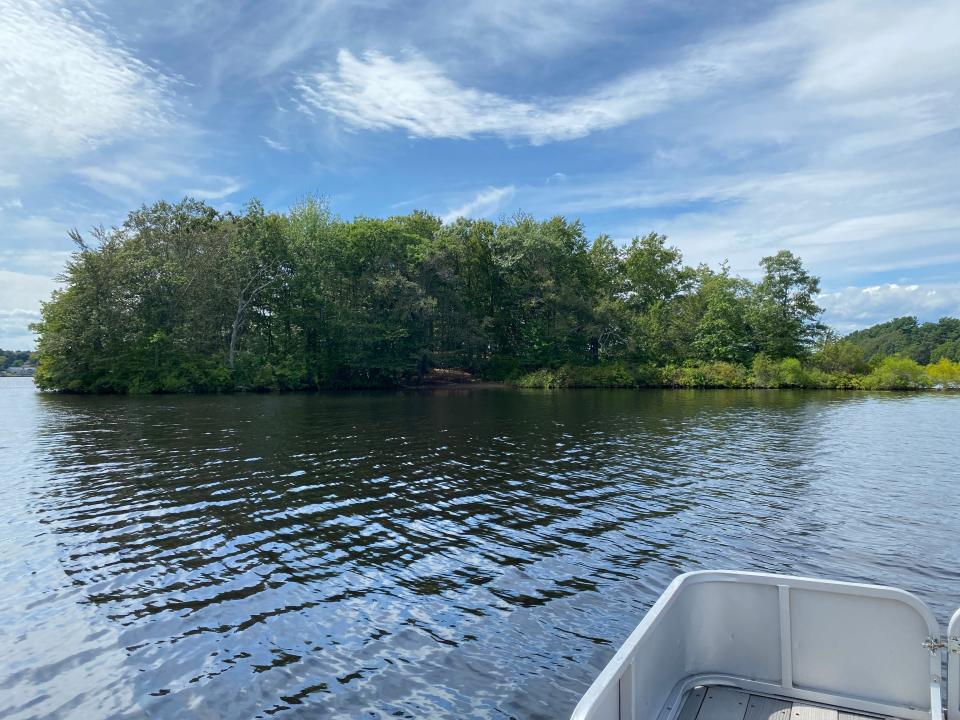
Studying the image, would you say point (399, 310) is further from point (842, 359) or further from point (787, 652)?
point (787, 652)

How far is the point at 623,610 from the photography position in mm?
7941

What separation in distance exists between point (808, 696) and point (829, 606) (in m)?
0.75

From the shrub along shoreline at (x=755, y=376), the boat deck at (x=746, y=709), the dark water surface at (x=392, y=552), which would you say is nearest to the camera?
the boat deck at (x=746, y=709)

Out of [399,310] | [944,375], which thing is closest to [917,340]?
[944,375]

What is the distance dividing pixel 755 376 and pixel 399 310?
37.1 metres

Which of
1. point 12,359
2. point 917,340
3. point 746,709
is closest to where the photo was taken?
point 746,709

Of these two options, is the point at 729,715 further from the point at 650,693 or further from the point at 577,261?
the point at 577,261

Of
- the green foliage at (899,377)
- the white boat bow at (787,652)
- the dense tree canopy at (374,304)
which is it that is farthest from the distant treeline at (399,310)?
the white boat bow at (787,652)

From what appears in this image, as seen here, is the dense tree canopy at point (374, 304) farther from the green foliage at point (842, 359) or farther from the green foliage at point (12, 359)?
the green foliage at point (12, 359)

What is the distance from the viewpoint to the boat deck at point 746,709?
14.3 ft

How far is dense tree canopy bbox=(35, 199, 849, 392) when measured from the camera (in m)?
47.2

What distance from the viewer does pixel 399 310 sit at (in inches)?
2153

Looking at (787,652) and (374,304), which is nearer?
(787,652)

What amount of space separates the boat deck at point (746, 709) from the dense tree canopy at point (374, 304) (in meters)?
49.0
